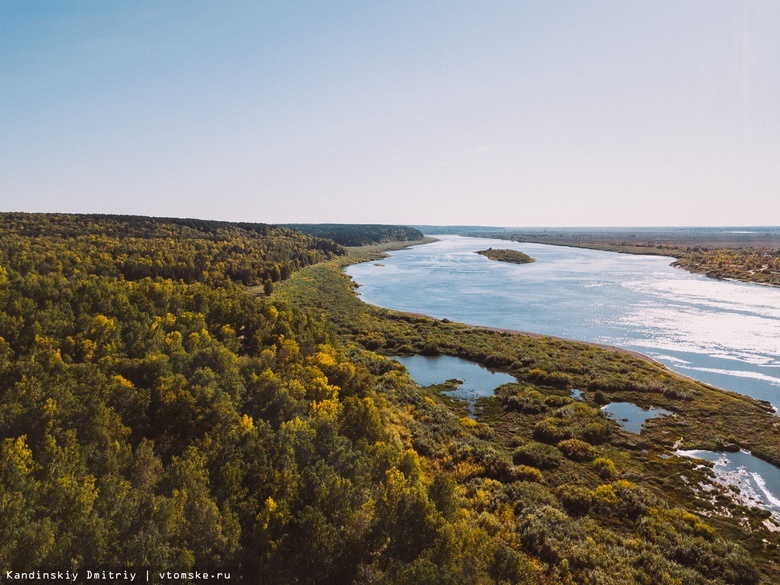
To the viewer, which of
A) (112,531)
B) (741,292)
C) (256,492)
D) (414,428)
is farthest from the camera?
(741,292)

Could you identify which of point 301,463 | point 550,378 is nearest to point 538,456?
point 550,378

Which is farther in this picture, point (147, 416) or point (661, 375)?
point (661, 375)

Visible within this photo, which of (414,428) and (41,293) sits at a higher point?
(41,293)

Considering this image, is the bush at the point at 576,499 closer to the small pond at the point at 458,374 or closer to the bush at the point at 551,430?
the bush at the point at 551,430

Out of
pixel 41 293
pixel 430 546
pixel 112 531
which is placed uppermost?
pixel 41 293

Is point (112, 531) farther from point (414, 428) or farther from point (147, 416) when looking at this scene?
point (414, 428)

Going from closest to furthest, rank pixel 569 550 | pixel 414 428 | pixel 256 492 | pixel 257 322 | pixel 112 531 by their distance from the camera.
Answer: pixel 112 531 → pixel 256 492 → pixel 569 550 → pixel 414 428 → pixel 257 322

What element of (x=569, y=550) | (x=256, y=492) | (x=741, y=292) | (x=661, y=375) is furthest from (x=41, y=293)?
(x=741, y=292)

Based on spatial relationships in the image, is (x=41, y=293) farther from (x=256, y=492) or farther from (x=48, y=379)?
(x=256, y=492)
